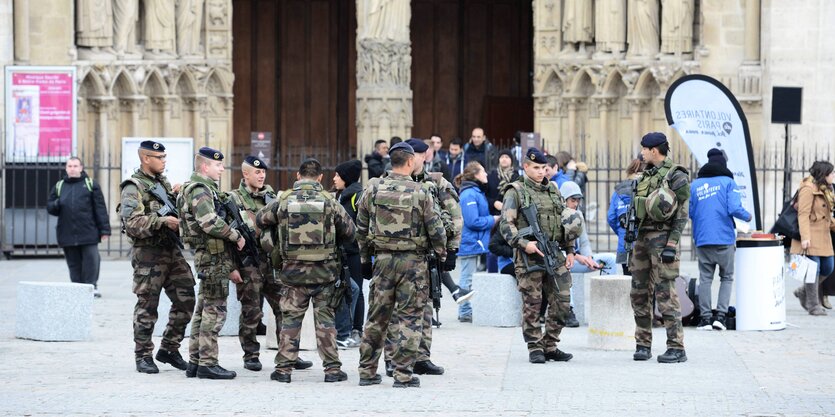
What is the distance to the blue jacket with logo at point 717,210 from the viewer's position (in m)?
13.8

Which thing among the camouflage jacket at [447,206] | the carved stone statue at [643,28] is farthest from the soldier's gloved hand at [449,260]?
the carved stone statue at [643,28]

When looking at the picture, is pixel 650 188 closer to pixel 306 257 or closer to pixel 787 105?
pixel 306 257

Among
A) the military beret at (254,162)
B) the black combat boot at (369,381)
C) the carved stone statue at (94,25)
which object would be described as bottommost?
the black combat boot at (369,381)

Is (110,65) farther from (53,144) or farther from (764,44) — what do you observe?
(764,44)

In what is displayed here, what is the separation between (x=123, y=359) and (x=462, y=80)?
59.6 ft

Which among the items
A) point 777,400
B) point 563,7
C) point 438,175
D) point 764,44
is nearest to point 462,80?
point 563,7

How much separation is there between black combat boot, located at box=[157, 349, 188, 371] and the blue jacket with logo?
4988 millimetres

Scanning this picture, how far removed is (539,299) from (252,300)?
2154mm

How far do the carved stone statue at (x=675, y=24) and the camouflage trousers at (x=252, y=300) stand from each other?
12455 mm

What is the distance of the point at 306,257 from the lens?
1062 cm

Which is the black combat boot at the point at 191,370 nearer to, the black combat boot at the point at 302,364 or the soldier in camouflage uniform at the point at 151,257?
the soldier in camouflage uniform at the point at 151,257

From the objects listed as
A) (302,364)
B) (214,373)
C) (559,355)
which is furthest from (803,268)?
(214,373)

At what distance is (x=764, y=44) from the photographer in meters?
22.4

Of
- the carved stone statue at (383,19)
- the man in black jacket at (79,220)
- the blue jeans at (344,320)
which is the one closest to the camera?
the blue jeans at (344,320)
